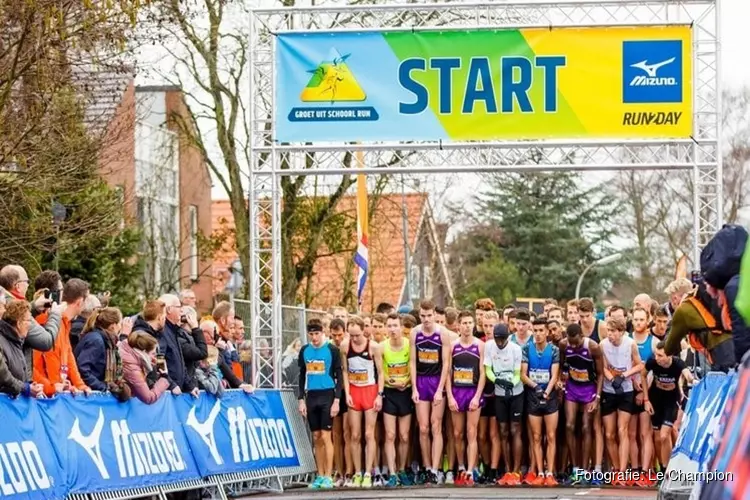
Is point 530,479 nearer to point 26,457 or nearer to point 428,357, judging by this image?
point 428,357

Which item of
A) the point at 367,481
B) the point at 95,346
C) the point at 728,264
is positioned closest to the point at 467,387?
the point at 367,481

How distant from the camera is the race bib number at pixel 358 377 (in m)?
18.5

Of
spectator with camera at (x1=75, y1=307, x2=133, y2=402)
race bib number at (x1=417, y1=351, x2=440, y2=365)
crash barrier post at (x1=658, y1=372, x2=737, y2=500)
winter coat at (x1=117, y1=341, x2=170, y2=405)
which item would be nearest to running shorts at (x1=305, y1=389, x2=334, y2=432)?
race bib number at (x1=417, y1=351, x2=440, y2=365)

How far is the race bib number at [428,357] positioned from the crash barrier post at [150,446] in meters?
1.77

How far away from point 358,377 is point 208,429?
3.24 metres

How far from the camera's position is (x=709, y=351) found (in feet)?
37.4

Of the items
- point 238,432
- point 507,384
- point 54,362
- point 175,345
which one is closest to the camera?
point 54,362

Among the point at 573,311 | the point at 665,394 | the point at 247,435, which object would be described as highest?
the point at 573,311

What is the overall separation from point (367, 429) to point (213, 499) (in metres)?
3.33

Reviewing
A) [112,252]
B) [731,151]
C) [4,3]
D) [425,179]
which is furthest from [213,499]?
[731,151]

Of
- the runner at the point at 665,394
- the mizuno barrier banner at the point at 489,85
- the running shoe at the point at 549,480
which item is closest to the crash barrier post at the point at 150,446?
the running shoe at the point at 549,480

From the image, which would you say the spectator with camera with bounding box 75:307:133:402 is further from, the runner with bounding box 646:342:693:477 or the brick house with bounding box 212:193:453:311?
the brick house with bounding box 212:193:453:311

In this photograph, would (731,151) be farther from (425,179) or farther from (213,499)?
(213,499)

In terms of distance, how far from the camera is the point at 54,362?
12.8m
